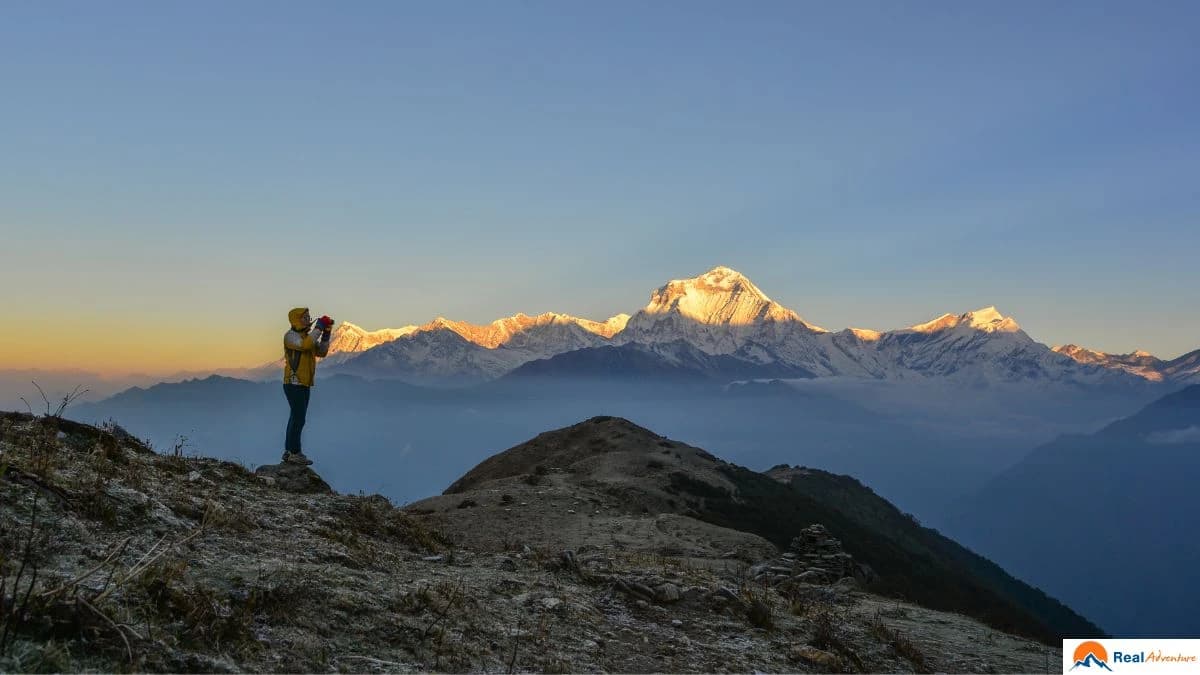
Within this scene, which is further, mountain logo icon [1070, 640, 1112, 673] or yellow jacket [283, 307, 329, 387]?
yellow jacket [283, 307, 329, 387]

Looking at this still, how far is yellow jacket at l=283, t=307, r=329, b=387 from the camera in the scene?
19.1 m

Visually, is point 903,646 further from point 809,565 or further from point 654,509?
point 654,509

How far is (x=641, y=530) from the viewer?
31.5 metres

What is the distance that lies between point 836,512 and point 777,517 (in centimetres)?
2931

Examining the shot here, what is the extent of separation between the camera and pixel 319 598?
27.0ft

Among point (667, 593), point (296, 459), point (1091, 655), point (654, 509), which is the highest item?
point (296, 459)

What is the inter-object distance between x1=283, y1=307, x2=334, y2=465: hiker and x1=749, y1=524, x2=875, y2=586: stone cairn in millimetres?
12613

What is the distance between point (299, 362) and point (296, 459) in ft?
8.18

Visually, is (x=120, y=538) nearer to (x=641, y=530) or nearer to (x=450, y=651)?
(x=450, y=651)

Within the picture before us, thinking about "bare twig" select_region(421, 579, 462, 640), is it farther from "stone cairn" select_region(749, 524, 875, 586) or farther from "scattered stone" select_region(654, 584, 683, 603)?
"stone cairn" select_region(749, 524, 875, 586)

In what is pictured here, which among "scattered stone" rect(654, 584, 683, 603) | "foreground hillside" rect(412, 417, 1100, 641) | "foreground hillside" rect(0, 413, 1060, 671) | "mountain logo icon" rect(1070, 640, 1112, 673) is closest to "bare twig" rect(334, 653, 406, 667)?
"foreground hillside" rect(0, 413, 1060, 671)

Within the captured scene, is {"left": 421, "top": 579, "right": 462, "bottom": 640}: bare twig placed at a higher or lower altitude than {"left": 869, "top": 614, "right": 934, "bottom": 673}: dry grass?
higher

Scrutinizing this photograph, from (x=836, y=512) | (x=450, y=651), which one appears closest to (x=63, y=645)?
(x=450, y=651)

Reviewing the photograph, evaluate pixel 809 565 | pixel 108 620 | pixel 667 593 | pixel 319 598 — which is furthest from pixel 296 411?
pixel 809 565
